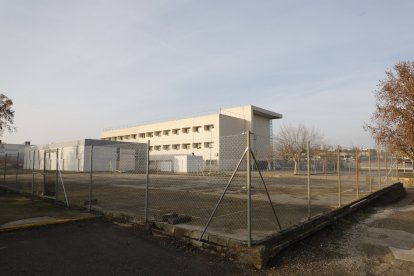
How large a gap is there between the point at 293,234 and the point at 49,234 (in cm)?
559

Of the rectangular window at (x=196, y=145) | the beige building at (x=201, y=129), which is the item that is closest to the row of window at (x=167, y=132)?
the beige building at (x=201, y=129)

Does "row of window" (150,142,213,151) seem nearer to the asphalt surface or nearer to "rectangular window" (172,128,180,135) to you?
"rectangular window" (172,128,180,135)

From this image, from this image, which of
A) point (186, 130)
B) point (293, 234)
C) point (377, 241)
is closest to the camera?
point (293, 234)

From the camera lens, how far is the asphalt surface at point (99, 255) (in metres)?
5.27

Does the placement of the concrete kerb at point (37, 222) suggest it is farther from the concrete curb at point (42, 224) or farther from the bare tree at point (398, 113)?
the bare tree at point (398, 113)

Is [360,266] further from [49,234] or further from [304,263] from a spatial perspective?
[49,234]

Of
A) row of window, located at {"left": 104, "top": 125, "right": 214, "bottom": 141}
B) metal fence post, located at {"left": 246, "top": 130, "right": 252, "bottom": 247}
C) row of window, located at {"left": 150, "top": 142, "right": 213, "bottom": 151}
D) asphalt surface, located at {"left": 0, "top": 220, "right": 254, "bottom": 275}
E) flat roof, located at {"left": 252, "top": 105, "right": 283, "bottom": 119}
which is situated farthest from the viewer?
flat roof, located at {"left": 252, "top": 105, "right": 283, "bottom": 119}

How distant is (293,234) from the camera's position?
674 centimetres

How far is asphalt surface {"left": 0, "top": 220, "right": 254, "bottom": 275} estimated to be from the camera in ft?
17.3

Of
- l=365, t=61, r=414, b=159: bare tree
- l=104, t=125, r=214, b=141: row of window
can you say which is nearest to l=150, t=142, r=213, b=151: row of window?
l=104, t=125, r=214, b=141: row of window

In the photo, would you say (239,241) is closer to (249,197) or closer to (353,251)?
(249,197)

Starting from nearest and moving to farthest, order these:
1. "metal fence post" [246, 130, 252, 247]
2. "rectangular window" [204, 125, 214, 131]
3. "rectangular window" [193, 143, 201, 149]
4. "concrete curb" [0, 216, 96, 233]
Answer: "metal fence post" [246, 130, 252, 247], "concrete curb" [0, 216, 96, 233], "rectangular window" [204, 125, 214, 131], "rectangular window" [193, 143, 201, 149]

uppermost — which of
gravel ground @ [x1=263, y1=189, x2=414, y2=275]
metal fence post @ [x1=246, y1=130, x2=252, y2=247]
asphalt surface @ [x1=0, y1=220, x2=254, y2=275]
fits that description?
metal fence post @ [x1=246, y1=130, x2=252, y2=247]

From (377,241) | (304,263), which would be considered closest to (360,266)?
(304,263)
